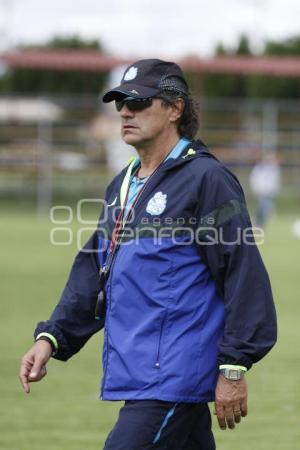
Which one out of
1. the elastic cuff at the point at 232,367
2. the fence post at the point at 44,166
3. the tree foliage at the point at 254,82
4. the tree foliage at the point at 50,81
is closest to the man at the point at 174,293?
the elastic cuff at the point at 232,367

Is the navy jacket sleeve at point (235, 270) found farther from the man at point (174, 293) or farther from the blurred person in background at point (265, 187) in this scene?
the blurred person in background at point (265, 187)

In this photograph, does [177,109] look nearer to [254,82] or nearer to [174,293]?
[174,293]

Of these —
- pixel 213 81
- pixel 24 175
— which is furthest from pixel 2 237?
pixel 213 81

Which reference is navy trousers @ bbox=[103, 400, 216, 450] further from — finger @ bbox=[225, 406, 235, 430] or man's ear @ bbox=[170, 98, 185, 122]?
man's ear @ bbox=[170, 98, 185, 122]

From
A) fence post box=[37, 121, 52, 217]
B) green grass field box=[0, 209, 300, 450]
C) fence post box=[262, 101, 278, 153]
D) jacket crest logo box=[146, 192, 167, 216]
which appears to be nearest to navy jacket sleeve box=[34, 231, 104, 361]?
jacket crest logo box=[146, 192, 167, 216]

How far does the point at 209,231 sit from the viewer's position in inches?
173

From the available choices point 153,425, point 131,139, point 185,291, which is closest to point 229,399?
point 153,425

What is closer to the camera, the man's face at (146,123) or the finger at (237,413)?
the finger at (237,413)

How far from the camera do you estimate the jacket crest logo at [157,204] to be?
4.49 m

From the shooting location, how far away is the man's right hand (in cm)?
469

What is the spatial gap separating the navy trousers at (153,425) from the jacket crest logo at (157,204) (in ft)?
2.49

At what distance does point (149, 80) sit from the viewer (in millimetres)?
4672

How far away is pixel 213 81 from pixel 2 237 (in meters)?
29.0

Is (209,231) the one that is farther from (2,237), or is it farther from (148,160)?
(2,237)
